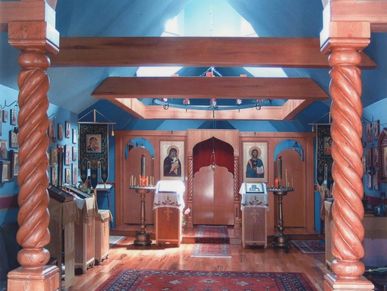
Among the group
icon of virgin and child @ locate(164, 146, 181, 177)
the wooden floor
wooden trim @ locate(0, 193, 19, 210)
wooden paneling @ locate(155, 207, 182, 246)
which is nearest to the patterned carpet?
the wooden floor

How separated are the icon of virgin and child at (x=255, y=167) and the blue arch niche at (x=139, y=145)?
7.18ft

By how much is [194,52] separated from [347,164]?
2790 millimetres

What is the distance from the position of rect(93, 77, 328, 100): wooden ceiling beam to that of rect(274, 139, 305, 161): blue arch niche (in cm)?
422

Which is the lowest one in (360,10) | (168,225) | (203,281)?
(203,281)

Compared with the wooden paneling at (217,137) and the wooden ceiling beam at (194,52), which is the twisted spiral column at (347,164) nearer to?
the wooden ceiling beam at (194,52)

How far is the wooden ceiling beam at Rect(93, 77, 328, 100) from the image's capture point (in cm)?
784

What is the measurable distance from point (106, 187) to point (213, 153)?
277 centimetres

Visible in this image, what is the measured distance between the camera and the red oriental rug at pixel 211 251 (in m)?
8.95

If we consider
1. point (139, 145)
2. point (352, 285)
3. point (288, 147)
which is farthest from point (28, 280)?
point (288, 147)

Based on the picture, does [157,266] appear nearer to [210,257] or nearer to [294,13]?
[210,257]

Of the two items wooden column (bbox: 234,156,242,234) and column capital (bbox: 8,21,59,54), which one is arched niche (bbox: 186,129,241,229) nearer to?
wooden column (bbox: 234,156,242,234)

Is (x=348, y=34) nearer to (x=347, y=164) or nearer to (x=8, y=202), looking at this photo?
(x=347, y=164)

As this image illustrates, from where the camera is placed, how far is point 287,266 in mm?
8055

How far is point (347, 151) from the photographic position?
3531mm
